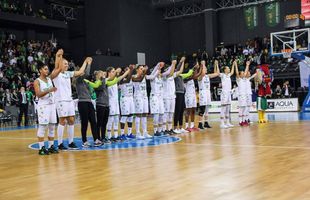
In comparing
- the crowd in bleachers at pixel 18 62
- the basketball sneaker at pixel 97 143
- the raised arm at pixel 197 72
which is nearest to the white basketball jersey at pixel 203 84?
the raised arm at pixel 197 72

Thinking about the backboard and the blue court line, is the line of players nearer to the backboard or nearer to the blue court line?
the blue court line

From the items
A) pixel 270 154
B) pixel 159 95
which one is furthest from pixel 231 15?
pixel 270 154

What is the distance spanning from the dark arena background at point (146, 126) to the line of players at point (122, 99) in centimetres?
3

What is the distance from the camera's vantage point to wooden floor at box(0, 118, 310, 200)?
4.26 m

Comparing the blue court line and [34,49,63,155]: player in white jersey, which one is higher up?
[34,49,63,155]: player in white jersey

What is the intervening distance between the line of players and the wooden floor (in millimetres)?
924

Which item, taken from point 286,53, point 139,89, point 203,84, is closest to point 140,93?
point 139,89

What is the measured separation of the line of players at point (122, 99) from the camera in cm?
805

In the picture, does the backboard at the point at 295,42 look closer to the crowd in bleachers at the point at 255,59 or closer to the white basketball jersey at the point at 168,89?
the crowd in bleachers at the point at 255,59

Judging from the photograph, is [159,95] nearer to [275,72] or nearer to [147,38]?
[275,72]

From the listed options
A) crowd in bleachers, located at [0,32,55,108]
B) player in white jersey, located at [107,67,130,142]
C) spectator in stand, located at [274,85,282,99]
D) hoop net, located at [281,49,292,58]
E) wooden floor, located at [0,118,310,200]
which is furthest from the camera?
spectator in stand, located at [274,85,282,99]

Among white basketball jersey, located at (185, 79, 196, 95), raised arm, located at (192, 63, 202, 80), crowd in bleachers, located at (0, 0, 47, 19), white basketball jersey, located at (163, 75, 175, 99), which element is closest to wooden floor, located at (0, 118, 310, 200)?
white basketball jersey, located at (163, 75, 175, 99)

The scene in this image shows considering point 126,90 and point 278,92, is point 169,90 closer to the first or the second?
point 126,90

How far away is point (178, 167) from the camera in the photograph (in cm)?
576
